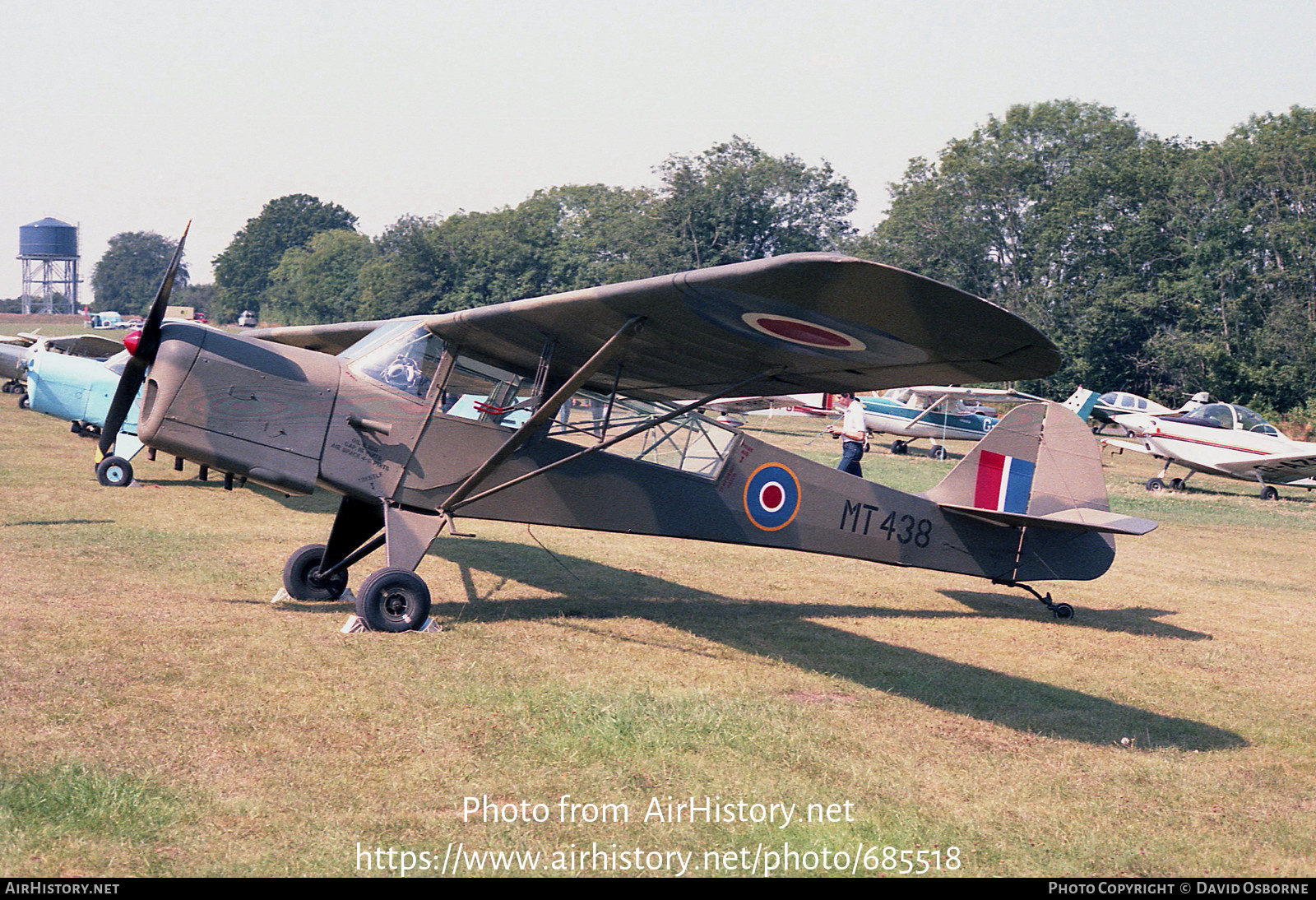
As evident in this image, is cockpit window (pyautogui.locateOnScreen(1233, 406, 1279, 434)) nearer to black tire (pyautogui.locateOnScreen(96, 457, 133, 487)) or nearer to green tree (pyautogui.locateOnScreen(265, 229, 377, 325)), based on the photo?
black tire (pyautogui.locateOnScreen(96, 457, 133, 487))

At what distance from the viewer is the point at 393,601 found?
6867 millimetres

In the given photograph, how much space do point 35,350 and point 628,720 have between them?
20858mm

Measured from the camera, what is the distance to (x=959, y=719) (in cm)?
585

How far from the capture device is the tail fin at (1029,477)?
9078 millimetres

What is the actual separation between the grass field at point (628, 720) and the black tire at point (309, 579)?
0.56 ft

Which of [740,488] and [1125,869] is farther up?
[740,488]

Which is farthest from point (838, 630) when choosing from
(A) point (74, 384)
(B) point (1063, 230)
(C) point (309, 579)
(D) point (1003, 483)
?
(B) point (1063, 230)

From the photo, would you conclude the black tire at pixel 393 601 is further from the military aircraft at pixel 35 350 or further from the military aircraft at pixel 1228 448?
the military aircraft at pixel 1228 448

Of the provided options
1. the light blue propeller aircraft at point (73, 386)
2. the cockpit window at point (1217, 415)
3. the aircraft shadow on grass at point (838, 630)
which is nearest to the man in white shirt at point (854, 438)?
the aircraft shadow on grass at point (838, 630)

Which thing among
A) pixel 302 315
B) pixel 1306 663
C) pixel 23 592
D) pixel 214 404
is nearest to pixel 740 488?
pixel 214 404

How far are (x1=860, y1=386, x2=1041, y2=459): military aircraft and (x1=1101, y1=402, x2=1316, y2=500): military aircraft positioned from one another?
224 inches

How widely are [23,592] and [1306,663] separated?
391 inches

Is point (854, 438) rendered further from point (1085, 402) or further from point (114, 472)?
point (1085, 402)

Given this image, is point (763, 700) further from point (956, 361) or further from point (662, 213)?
point (662, 213)
